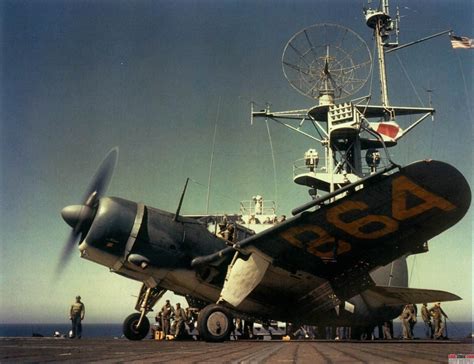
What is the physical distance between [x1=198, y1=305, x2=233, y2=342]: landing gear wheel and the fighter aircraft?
3 cm

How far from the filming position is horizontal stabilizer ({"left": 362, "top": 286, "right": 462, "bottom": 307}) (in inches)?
658

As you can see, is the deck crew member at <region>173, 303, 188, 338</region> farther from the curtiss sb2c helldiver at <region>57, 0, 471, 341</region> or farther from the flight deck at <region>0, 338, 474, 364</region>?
the flight deck at <region>0, 338, 474, 364</region>

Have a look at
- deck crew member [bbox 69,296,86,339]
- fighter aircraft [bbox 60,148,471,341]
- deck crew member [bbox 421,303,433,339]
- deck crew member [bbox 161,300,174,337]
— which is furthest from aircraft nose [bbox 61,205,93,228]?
deck crew member [bbox 421,303,433,339]

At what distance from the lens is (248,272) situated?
12398 millimetres

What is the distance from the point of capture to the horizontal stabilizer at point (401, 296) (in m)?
16.7

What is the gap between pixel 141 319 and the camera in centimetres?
1446

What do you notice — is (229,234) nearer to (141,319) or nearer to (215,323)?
(215,323)

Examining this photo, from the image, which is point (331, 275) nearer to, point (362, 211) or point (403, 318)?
point (362, 211)

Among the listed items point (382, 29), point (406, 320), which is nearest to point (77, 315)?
point (406, 320)

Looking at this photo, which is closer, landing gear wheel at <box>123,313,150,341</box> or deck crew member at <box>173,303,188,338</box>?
landing gear wheel at <box>123,313,150,341</box>

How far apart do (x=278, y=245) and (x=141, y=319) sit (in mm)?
5291

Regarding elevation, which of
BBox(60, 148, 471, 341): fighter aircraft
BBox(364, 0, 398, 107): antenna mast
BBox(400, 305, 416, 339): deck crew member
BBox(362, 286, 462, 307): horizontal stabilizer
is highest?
BBox(364, 0, 398, 107): antenna mast

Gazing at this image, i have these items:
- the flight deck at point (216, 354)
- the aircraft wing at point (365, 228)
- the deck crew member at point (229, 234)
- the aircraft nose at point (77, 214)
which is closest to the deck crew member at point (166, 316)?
the aircraft wing at point (365, 228)

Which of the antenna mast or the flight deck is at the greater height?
the antenna mast
